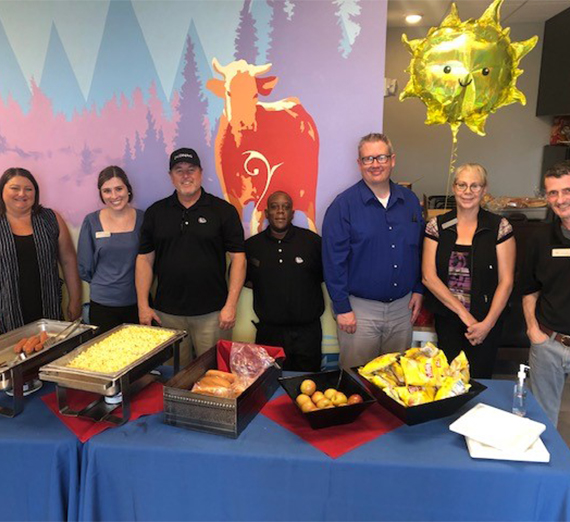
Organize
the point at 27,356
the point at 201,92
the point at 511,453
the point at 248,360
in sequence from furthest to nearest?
the point at 201,92, the point at 248,360, the point at 27,356, the point at 511,453

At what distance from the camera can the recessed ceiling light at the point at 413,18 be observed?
15.6 ft

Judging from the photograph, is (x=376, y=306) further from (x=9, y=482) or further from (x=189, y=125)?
(x=9, y=482)

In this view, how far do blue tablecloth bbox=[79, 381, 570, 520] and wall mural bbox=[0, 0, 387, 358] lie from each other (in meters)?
1.62

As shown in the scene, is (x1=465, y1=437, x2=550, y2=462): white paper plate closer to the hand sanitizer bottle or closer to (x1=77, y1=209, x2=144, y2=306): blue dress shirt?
the hand sanitizer bottle

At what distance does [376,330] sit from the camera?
97.7 inches

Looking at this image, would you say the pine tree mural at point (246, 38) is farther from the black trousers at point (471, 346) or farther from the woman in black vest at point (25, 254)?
the black trousers at point (471, 346)

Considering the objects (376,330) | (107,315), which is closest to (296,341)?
(376,330)

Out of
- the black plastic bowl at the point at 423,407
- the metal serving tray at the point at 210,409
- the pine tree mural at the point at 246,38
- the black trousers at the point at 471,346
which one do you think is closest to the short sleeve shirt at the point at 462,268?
the black trousers at the point at 471,346

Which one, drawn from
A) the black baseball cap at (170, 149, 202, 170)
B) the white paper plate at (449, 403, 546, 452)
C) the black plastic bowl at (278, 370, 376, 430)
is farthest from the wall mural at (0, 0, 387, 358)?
the white paper plate at (449, 403, 546, 452)

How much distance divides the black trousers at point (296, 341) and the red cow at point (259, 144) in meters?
0.62

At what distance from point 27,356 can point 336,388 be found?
1.15 m

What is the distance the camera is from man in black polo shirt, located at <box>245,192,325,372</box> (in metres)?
2.56

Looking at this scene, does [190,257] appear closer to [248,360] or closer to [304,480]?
[248,360]

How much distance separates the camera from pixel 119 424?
154cm
